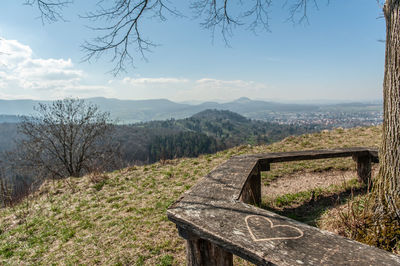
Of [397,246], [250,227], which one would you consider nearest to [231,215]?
[250,227]

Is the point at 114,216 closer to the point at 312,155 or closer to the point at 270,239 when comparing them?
the point at 270,239

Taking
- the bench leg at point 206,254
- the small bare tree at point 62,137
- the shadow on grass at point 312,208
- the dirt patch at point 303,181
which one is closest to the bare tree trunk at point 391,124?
the shadow on grass at point 312,208

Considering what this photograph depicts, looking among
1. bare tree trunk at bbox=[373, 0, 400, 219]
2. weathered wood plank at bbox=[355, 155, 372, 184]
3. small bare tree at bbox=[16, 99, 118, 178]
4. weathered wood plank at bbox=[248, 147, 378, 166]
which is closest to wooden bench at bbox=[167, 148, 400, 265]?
bare tree trunk at bbox=[373, 0, 400, 219]

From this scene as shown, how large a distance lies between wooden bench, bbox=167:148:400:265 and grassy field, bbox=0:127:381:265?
117cm

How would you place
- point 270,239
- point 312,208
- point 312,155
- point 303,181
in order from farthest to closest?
1. point 303,181
2. point 312,155
3. point 312,208
4. point 270,239

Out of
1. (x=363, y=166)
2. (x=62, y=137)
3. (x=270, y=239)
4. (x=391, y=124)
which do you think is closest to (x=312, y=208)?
(x=363, y=166)

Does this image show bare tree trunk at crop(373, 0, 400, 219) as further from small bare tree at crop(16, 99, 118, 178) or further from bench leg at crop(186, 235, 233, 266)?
small bare tree at crop(16, 99, 118, 178)

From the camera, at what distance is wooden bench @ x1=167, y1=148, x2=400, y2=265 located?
1396 mm

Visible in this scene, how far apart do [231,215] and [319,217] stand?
2.27 m

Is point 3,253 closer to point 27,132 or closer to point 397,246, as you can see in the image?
point 397,246

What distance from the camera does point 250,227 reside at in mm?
1780

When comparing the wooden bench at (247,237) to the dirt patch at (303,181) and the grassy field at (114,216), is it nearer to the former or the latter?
the grassy field at (114,216)

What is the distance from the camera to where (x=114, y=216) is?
4703 mm

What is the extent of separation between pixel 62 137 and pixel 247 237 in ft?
50.8
